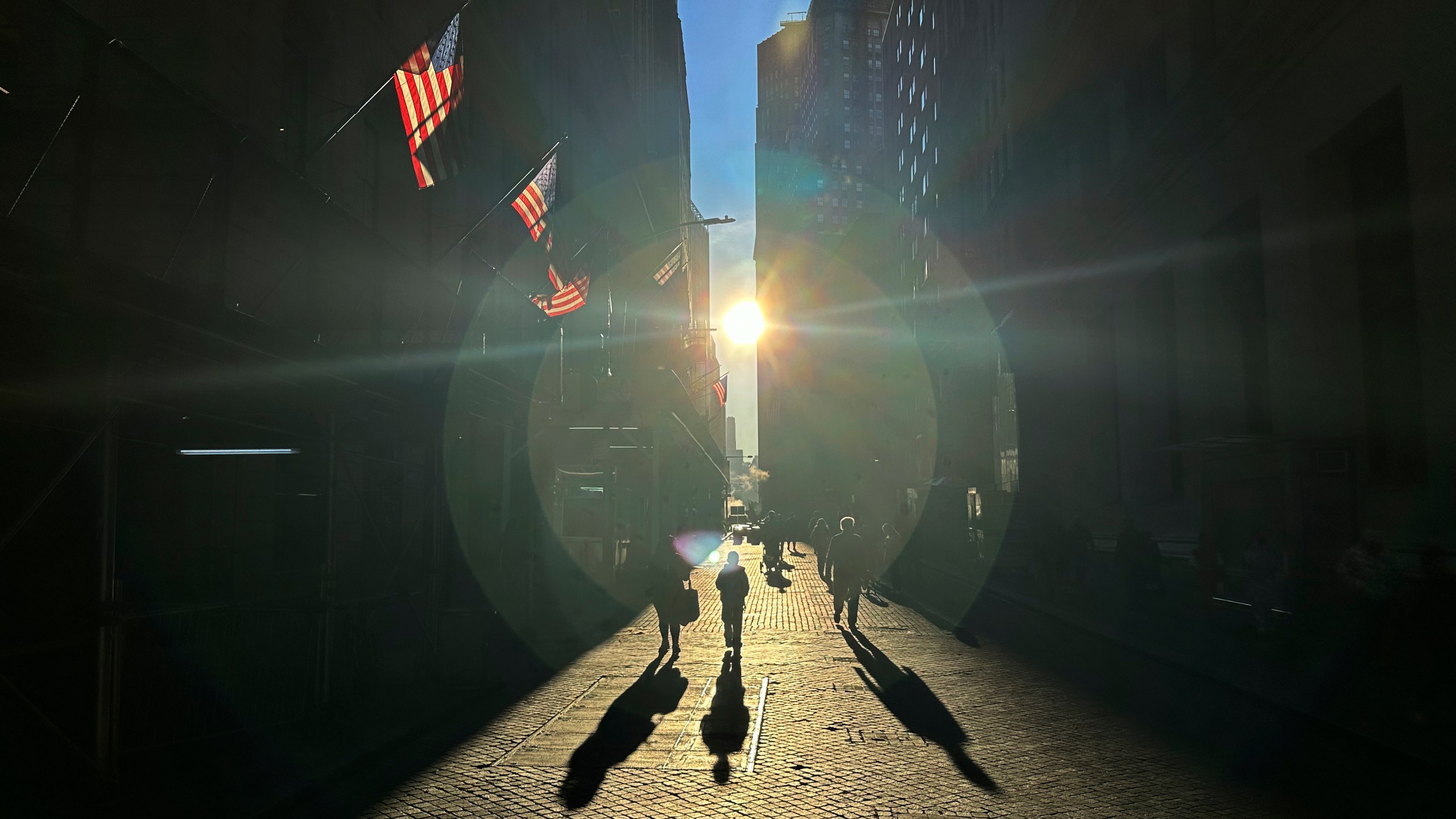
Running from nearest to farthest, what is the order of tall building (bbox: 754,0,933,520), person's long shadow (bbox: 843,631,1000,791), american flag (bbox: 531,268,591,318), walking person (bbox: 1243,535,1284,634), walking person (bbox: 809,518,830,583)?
1. person's long shadow (bbox: 843,631,1000,791)
2. walking person (bbox: 1243,535,1284,634)
3. american flag (bbox: 531,268,591,318)
4. walking person (bbox: 809,518,830,583)
5. tall building (bbox: 754,0,933,520)

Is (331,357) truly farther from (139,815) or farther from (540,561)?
(540,561)

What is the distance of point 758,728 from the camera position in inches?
388

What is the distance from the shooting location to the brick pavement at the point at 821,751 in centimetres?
705

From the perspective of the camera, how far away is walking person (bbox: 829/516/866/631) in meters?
18.3

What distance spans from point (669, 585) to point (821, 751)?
21.0ft

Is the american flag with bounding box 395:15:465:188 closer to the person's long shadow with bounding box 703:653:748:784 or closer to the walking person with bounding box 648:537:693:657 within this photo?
the walking person with bounding box 648:537:693:657

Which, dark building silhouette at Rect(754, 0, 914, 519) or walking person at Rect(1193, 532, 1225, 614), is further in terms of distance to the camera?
dark building silhouette at Rect(754, 0, 914, 519)

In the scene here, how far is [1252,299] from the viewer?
26672 millimetres

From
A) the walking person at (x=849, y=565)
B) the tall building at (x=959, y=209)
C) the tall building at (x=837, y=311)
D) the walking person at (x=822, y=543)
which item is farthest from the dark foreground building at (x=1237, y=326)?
the tall building at (x=837, y=311)

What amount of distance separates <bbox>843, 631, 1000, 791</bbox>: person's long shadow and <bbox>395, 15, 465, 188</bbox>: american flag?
27.5 feet

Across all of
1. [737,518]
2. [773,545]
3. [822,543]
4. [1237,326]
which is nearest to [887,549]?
[822,543]

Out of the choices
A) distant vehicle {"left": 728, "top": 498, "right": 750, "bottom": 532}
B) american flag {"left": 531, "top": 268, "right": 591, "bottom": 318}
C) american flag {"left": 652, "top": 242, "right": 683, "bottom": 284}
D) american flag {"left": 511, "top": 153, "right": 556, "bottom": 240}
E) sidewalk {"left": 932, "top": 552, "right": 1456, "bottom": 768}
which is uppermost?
american flag {"left": 652, "top": 242, "right": 683, "bottom": 284}

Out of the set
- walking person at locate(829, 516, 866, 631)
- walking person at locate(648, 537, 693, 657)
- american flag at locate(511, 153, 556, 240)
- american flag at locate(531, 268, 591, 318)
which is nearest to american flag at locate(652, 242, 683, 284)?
american flag at locate(531, 268, 591, 318)

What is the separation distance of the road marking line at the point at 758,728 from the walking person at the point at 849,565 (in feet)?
18.0
